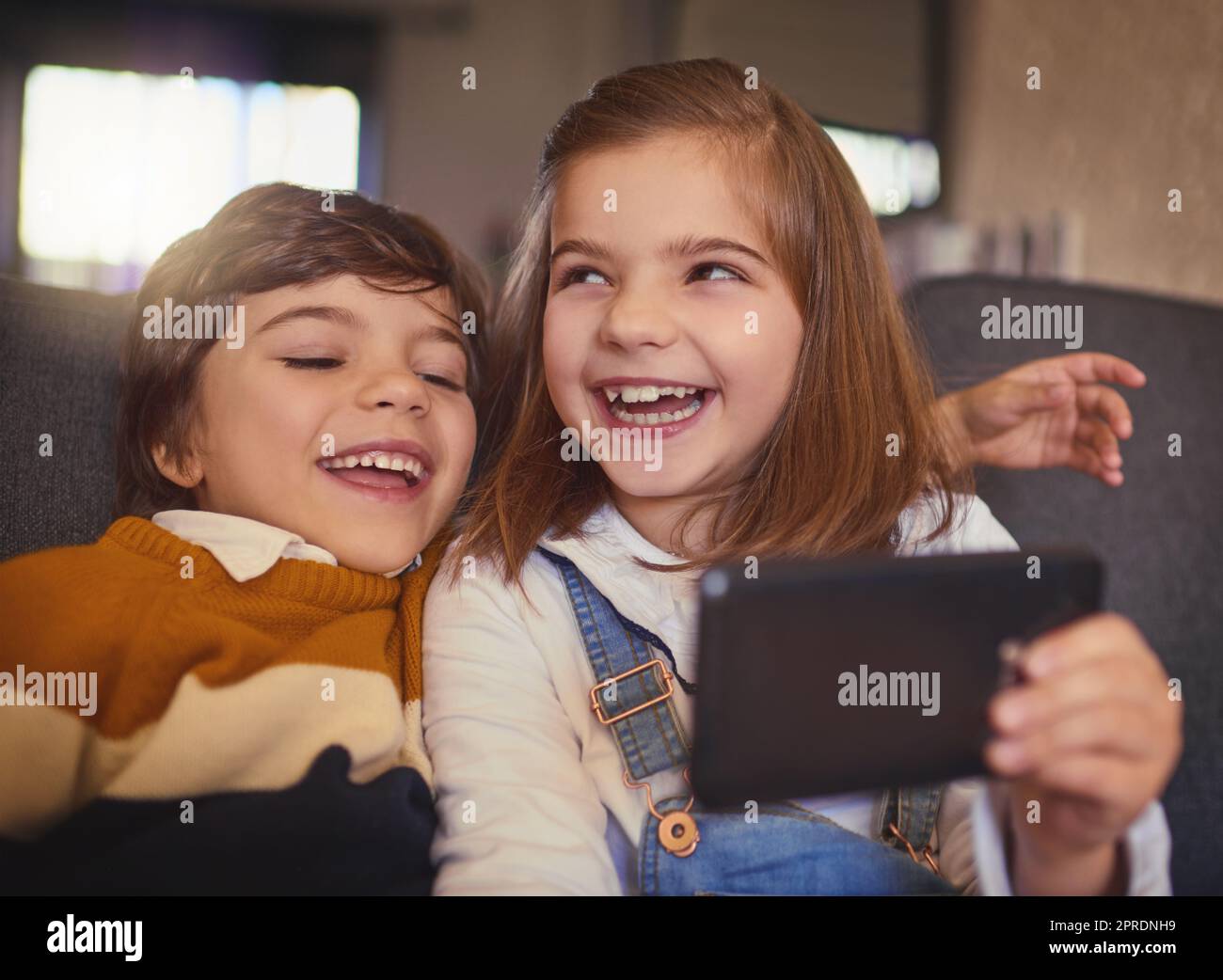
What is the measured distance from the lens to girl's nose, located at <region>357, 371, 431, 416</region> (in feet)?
2.81

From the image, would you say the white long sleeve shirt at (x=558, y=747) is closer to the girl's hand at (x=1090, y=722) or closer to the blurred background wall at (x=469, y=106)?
the girl's hand at (x=1090, y=722)

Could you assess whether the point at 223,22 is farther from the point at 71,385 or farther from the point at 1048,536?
the point at 1048,536

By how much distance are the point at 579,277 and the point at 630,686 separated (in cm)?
35

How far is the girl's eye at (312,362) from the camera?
0.88m

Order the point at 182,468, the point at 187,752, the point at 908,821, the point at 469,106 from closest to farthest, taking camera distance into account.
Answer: the point at 187,752 → the point at 908,821 → the point at 182,468 → the point at 469,106

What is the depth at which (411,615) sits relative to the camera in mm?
915

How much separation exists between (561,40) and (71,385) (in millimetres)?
3366

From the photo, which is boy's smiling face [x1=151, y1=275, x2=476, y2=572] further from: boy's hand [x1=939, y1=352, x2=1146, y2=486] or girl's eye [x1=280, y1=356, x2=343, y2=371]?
boy's hand [x1=939, y1=352, x2=1146, y2=486]

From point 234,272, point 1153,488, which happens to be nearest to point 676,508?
point 234,272

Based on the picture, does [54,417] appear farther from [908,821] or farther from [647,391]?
[908,821]

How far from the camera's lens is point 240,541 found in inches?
33.4

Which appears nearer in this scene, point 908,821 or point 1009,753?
point 1009,753

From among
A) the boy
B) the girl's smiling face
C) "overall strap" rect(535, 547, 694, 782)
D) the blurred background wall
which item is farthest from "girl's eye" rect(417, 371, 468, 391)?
the blurred background wall

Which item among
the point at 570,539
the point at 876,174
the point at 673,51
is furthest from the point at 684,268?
the point at 673,51
